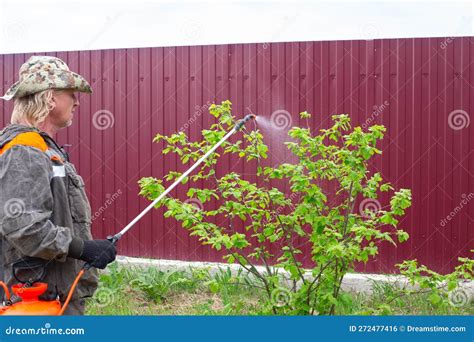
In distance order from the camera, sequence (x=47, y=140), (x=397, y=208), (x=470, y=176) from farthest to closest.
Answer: (x=470, y=176) → (x=397, y=208) → (x=47, y=140)

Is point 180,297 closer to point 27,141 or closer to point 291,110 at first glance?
point 291,110

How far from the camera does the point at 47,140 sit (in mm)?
3035

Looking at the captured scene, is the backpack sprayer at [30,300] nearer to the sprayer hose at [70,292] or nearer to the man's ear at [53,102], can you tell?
the sprayer hose at [70,292]

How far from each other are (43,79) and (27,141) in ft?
1.40

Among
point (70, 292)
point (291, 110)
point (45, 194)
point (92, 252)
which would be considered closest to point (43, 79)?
point (45, 194)

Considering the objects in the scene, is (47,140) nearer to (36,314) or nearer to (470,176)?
(36,314)

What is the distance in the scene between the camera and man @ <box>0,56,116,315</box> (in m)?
2.73

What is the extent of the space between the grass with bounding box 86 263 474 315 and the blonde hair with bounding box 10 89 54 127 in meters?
2.73

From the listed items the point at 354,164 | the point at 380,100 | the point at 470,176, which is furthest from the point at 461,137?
the point at 354,164

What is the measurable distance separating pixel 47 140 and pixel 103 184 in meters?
4.64

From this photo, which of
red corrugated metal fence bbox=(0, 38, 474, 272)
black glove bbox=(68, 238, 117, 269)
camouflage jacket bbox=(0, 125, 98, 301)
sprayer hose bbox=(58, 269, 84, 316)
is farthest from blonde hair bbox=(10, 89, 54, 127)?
red corrugated metal fence bbox=(0, 38, 474, 272)

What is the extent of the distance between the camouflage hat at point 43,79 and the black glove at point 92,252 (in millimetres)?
857

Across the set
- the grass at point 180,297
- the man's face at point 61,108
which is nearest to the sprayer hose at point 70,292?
the man's face at point 61,108

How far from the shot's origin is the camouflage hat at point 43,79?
3068mm
